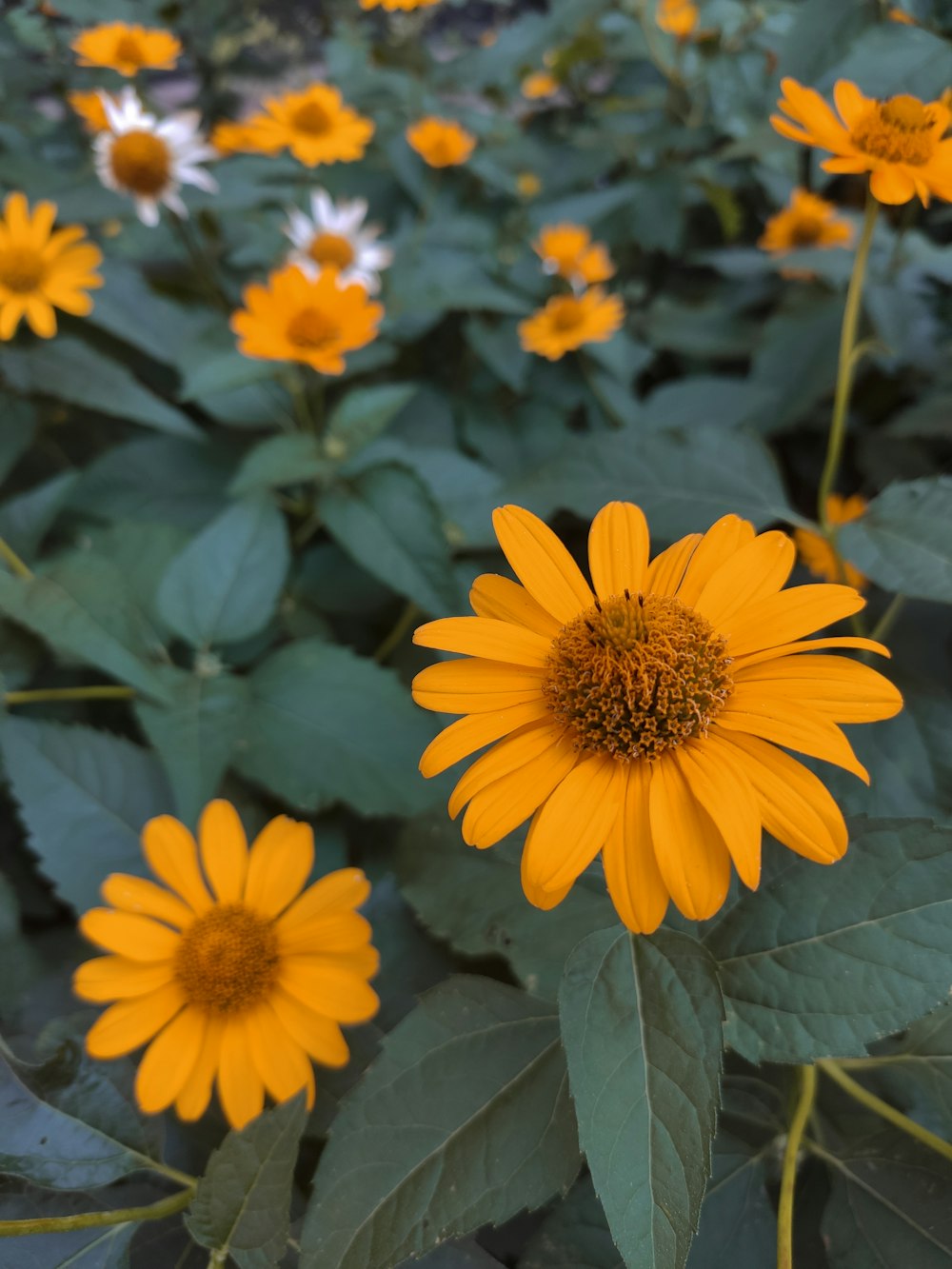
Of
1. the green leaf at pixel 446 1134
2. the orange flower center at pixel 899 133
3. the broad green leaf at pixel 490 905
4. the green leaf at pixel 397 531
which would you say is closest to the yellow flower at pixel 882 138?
the orange flower center at pixel 899 133

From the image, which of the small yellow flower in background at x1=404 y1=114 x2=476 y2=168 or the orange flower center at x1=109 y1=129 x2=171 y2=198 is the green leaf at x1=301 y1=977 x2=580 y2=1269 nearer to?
the orange flower center at x1=109 y1=129 x2=171 y2=198

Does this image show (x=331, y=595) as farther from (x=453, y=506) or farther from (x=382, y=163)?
(x=382, y=163)

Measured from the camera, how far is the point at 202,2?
1921 mm

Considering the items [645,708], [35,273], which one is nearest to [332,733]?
[645,708]

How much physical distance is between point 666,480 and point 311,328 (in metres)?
0.55

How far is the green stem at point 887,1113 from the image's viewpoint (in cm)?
68

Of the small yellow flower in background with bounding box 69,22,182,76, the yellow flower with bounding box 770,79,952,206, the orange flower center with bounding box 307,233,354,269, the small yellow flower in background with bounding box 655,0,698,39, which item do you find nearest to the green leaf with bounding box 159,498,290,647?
the orange flower center with bounding box 307,233,354,269

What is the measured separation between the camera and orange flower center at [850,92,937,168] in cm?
85

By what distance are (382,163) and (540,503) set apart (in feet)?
3.91

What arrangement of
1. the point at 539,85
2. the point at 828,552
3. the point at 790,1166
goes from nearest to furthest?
the point at 790,1166, the point at 828,552, the point at 539,85

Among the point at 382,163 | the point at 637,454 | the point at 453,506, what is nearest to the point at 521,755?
the point at 637,454

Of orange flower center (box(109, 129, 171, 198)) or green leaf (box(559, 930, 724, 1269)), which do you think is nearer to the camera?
green leaf (box(559, 930, 724, 1269))

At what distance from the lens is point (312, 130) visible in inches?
64.5

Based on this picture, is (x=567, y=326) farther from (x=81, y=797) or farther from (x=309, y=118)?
(x=81, y=797)
